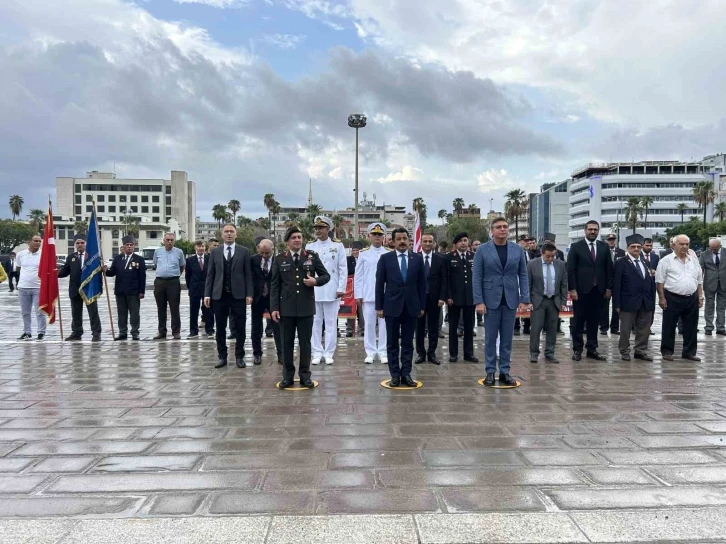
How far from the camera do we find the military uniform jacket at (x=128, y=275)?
10.8 metres

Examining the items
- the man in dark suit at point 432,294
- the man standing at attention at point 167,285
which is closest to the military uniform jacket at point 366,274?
the man in dark suit at point 432,294

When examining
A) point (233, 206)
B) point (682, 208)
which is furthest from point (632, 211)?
point (233, 206)

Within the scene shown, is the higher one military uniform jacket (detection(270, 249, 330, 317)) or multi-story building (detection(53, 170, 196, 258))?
multi-story building (detection(53, 170, 196, 258))

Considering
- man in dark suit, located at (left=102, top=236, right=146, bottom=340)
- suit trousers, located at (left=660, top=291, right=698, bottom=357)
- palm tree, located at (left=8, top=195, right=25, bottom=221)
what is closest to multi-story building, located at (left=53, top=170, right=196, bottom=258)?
palm tree, located at (left=8, top=195, right=25, bottom=221)

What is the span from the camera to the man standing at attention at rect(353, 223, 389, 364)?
8.43 meters

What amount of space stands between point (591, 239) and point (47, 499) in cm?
832

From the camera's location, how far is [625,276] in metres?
8.74

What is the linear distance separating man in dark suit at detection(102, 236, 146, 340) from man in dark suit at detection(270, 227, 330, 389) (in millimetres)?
5255

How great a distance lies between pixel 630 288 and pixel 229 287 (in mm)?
6323

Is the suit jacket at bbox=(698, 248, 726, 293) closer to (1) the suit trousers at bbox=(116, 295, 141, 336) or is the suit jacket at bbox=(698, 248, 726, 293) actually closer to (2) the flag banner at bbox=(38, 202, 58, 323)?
(1) the suit trousers at bbox=(116, 295, 141, 336)

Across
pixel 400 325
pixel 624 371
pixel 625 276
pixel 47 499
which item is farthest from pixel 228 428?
pixel 625 276

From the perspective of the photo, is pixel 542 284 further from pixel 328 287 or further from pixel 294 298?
pixel 294 298

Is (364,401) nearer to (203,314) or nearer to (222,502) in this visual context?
(222,502)

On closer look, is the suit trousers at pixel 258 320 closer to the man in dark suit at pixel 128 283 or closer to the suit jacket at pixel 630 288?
the man in dark suit at pixel 128 283
